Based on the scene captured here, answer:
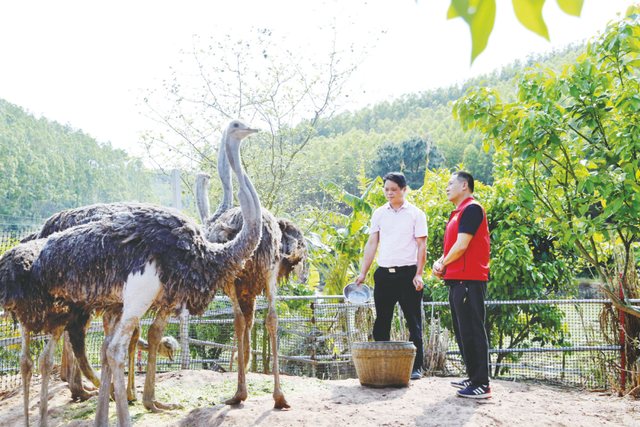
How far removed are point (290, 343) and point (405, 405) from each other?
3.22 metres

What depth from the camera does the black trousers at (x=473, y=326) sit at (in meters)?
4.42

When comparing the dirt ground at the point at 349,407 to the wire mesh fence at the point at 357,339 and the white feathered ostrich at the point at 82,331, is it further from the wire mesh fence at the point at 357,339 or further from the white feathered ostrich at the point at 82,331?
the wire mesh fence at the point at 357,339

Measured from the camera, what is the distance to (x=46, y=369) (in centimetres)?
409

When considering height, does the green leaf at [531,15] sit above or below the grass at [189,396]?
above

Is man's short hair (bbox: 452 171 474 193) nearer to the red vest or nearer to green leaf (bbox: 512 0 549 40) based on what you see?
the red vest

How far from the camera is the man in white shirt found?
207 inches

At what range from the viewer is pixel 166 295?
3748mm

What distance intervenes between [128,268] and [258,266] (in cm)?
116

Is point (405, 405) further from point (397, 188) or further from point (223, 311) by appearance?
point (223, 311)

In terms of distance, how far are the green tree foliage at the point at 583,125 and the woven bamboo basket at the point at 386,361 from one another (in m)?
1.81

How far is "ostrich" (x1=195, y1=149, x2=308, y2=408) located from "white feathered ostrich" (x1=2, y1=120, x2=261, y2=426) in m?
0.55

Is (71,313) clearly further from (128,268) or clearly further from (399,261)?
(399,261)

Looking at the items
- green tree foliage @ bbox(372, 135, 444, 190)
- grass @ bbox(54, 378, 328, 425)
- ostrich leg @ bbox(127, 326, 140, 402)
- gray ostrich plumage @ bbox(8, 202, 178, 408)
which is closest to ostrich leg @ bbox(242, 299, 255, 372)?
grass @ bbox(54, 378, 328, 425)

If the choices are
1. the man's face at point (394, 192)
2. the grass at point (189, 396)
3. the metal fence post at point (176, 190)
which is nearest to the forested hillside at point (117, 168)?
the metal fence post at point (176, 190)
